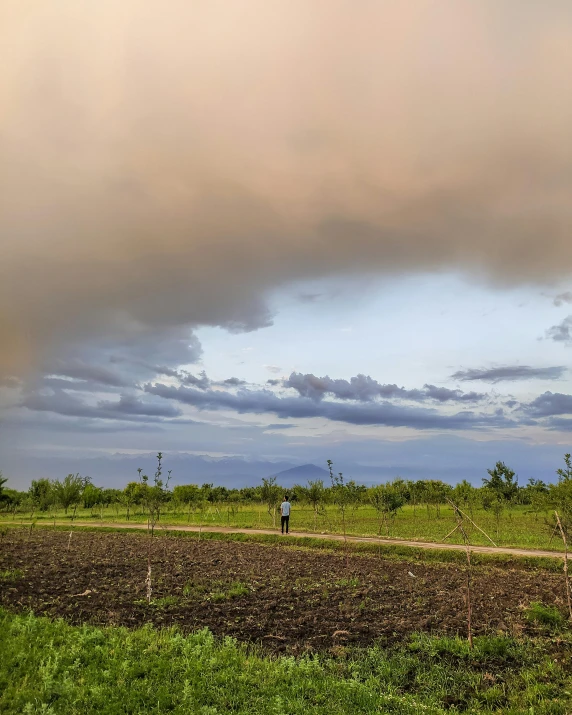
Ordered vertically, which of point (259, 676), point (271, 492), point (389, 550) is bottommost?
point (389, 550)

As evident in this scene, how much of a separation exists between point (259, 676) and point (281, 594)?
7.36 metres

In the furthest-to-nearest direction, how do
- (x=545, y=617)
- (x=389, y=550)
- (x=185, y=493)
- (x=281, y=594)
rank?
1. (x=185, y=493)
2. (x=389, y=550)
3. (x=281, y=594)
4. (x=545, y=617)

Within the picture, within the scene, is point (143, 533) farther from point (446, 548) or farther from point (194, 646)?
point (194, 646)

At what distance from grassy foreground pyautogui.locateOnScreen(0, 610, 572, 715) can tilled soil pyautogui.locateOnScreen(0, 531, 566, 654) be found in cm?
121

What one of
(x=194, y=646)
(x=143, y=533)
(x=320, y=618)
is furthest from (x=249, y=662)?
(x=143, y=533)

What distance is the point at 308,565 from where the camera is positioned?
73.3ft

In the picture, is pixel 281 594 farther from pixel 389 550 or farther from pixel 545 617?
pixel 389 550

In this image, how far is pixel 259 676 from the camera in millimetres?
8898

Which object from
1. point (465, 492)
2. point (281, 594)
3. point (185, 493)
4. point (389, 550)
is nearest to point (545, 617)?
point (281, 594)

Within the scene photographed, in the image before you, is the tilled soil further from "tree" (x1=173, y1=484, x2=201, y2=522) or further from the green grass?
"tree" (x1=173, y1=484, x2=201, y2=522)

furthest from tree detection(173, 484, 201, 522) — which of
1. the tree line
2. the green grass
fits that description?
the green grass

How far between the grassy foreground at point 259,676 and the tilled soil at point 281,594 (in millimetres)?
1207

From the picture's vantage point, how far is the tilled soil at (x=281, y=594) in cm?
1209

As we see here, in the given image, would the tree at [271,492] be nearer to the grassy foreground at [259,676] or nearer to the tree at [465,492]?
the tree at [465,492]
